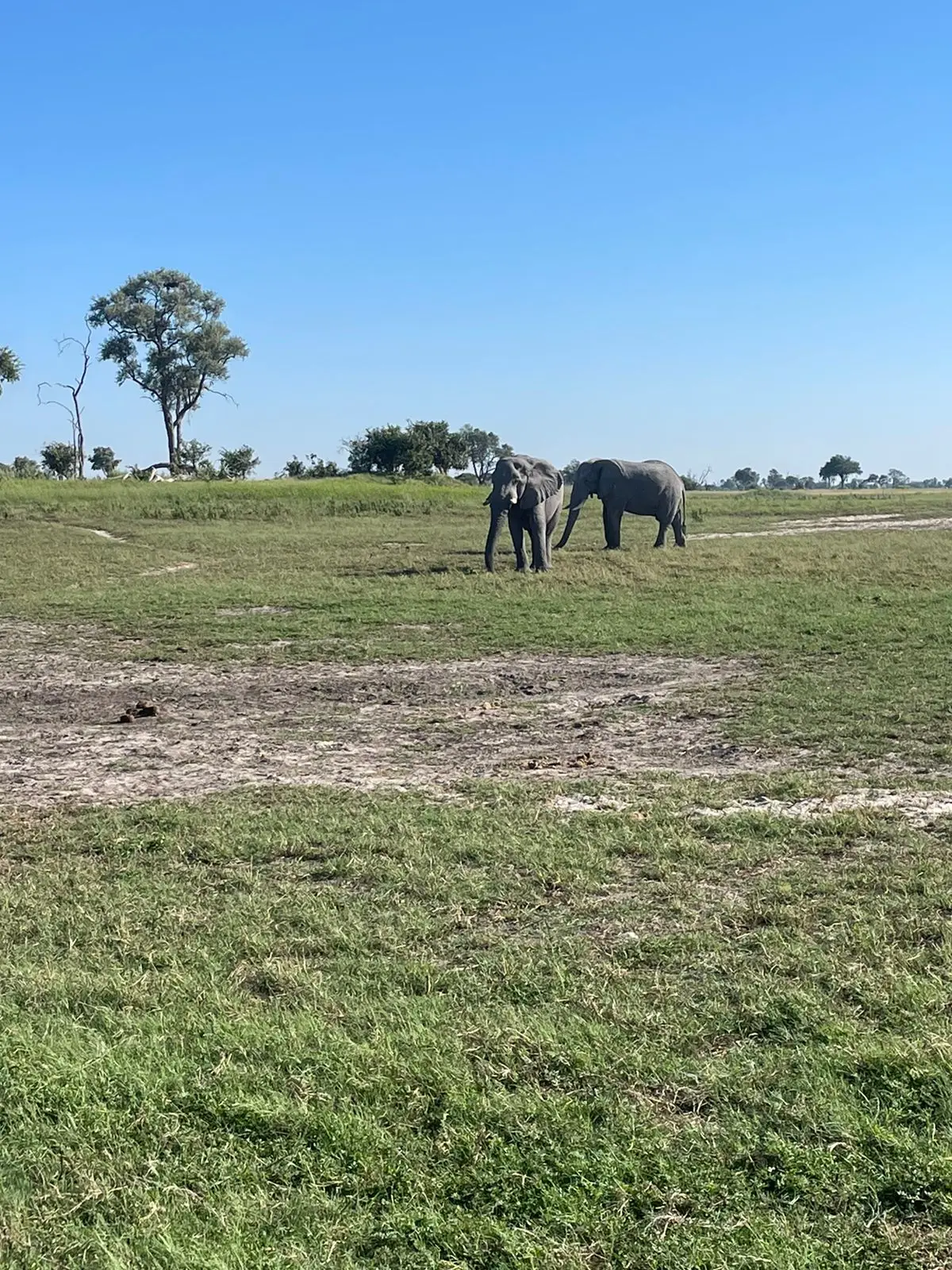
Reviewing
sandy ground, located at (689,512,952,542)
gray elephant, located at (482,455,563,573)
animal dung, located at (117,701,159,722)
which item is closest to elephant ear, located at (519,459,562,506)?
gray elephant, located at (482,455,563,573)

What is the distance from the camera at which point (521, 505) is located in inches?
782

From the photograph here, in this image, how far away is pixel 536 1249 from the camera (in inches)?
103

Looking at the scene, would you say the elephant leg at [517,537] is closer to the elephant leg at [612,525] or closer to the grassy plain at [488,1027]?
the elephant leg at [612,525]

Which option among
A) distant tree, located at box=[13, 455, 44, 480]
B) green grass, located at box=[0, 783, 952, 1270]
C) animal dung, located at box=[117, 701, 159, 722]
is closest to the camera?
green grass, located at box=[0, 783, 952, 1270]

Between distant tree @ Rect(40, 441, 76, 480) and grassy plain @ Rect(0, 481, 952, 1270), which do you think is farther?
distant tree @ Rect(40, 441, 76, 480)

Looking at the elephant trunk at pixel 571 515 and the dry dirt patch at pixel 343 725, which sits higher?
the elephant trunk at pixel 571 515

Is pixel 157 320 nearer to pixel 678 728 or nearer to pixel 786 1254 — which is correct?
pixel 678 728

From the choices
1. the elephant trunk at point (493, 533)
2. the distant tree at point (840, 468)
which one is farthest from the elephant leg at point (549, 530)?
the distant tree at point (840, 468)

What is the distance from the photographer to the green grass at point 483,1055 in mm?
2709

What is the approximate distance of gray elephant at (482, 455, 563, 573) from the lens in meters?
19.5

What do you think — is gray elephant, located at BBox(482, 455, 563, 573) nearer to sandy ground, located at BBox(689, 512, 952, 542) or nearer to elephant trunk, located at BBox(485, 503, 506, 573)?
elephant trunk, located at BBox(485, 503, 506, 573)

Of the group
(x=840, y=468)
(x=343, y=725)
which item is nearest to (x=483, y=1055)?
(x=343, y=725)

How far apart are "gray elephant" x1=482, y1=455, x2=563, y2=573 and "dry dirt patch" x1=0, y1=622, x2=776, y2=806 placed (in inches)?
315

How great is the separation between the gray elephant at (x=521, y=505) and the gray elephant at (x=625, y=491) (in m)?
3.26
